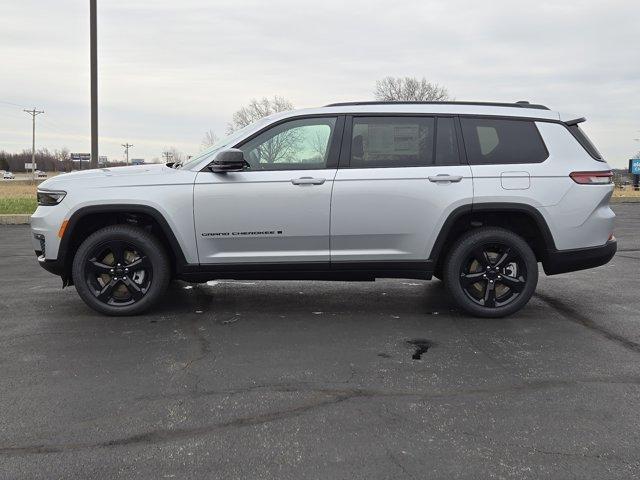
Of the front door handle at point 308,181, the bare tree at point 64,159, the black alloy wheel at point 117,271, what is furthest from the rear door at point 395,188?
the bare tree at point 64,159

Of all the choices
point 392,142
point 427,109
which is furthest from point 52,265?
point 427,109

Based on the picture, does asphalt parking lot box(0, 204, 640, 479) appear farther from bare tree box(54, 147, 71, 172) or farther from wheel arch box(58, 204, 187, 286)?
bare tree box(54, 147, 71, 172)

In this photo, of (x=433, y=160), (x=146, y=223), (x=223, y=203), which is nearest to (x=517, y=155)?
(x=433, y=160)

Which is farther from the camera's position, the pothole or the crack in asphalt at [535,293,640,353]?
the crack in asphalt at [535,293,640,353]

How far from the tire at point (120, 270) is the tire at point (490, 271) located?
2.61m

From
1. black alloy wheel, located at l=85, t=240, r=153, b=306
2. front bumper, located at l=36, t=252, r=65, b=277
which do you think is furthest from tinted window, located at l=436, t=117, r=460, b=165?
front bumper, located at l=36, t=252, r=65, b=277

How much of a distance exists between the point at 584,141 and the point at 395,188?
1.82 metres

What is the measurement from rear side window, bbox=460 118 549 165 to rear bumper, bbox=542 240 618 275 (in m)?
0.86

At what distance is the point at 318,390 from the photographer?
11.8 ft

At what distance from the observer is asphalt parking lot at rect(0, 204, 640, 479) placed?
275 centimetres

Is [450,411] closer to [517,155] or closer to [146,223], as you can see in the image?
[517,155]

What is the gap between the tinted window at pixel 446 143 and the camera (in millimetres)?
5223

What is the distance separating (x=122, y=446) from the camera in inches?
113

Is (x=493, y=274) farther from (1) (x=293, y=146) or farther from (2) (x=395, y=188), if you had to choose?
(1) (x=293, y=146)
